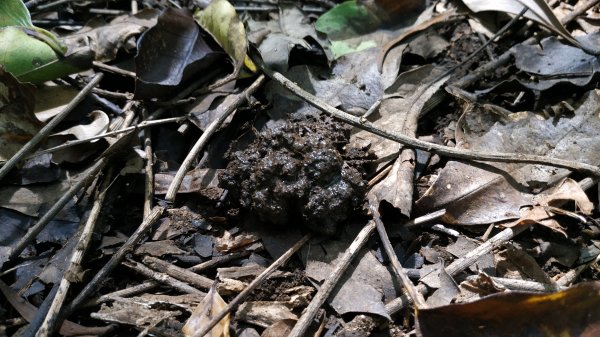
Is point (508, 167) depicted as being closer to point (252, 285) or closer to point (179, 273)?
point (252, 285)

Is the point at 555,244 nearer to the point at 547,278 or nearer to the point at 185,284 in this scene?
the point at 547,278

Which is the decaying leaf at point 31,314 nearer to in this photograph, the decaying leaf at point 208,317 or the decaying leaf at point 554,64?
the decaying leaf at point 208,317

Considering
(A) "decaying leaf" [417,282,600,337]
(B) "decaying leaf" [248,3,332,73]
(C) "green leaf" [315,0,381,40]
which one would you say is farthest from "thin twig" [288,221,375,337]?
(C) "green leaf" [315,0,381,40]

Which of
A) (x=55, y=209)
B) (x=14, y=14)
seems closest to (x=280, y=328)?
(x=55, y=209)

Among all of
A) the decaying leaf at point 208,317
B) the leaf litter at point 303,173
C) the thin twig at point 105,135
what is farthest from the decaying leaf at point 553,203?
the thin twig at point 105,135

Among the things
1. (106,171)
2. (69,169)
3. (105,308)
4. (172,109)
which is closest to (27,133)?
(69,169)
